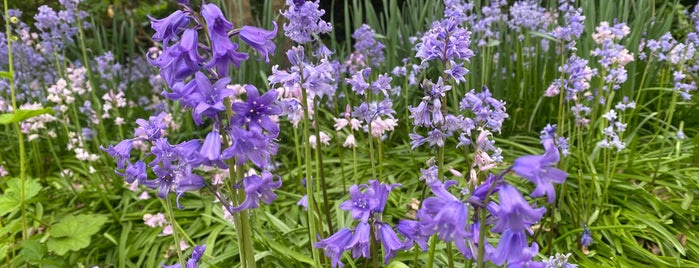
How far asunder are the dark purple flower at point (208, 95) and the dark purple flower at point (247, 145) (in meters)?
0.07

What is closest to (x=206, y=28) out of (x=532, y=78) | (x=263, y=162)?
(x=263, y=162)

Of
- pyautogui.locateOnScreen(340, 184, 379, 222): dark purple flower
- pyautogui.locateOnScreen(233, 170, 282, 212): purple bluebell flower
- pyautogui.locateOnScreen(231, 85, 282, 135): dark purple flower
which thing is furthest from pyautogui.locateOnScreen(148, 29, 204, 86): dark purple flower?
pyautogui.locateOnScreen(340, 184, 379, 222): dark purple flower

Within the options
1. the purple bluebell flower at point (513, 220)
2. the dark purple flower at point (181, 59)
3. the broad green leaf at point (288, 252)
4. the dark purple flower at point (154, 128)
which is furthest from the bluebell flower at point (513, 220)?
the broad green leaf at point (288, 252)

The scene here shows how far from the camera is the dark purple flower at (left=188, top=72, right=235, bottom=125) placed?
1177 millimetres

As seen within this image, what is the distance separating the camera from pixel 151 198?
11.5 ft

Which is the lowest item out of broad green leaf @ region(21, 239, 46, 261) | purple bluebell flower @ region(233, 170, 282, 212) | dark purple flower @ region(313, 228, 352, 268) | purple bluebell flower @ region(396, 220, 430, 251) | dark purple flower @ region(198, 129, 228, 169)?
broad green leaf @ region(21, 239, 46, 261)

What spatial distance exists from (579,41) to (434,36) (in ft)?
9.34

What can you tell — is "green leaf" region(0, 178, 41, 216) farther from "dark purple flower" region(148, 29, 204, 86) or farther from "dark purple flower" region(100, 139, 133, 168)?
"dark purple flower" region(148, 29, 204, 86)

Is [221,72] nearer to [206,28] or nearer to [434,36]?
[206,28]

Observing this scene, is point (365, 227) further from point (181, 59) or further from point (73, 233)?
point (73, 233)

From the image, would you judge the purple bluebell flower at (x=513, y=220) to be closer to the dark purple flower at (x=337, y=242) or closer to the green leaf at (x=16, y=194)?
the dark purple flower at (x=337, y=242)

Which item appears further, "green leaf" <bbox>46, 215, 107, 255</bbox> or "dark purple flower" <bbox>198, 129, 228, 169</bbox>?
"green leaf" <bbox>46, 215, 107, 255</bbox>

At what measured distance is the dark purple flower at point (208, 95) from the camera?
118cm

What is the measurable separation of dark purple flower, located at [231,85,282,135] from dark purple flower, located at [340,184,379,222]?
0.27 meters
